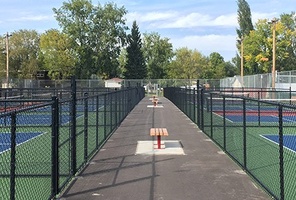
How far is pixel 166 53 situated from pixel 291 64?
3938 centimetres

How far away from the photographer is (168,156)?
1016 cm

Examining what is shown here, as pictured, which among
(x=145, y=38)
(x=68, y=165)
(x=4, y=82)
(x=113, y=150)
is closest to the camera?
(x=68, y=165)

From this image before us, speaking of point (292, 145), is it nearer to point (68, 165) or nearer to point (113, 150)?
point (113, 150)

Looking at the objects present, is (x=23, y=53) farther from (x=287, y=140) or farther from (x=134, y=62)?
(x=287, y=140)

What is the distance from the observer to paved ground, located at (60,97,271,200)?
670cm

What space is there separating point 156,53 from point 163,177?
10821cm

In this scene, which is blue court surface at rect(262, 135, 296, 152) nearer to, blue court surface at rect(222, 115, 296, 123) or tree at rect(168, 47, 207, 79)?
blue court surface at rect(222, 115, 296, 123)

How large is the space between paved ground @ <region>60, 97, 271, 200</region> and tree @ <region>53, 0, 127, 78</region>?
237 ft

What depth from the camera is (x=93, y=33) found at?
272 ft

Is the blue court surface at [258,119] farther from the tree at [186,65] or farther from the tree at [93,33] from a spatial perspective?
the tree at [186,65]

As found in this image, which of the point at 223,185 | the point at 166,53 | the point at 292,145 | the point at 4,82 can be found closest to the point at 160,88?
the point at 4,82

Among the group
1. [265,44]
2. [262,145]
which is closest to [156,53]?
[265,44]

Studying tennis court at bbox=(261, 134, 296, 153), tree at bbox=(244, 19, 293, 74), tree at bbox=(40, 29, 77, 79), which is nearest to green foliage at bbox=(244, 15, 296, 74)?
tree at bbox=(244, 19, 293, 74)

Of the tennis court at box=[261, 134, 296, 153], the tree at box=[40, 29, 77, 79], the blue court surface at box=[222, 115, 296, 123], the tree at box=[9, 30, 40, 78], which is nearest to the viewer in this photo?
the tennis court at box=[261, 134, 296, 153]
